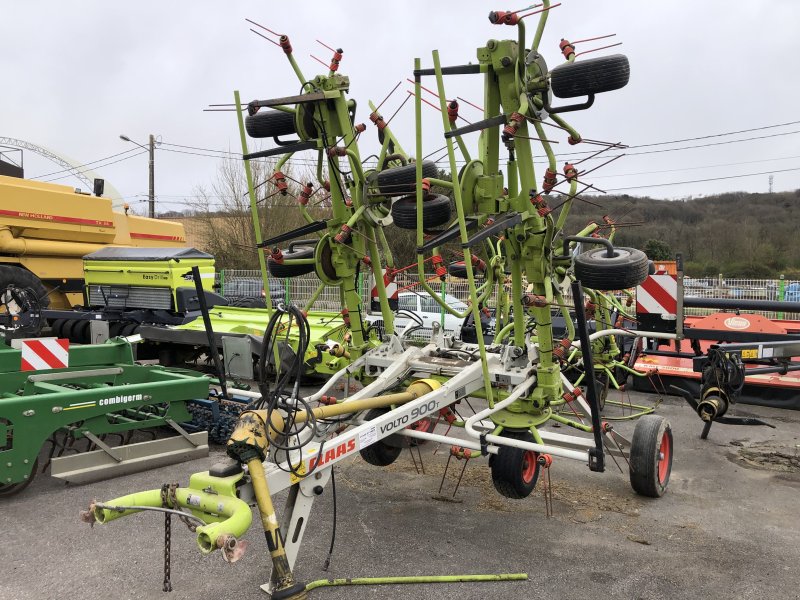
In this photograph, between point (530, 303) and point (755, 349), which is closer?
point (530, 303)

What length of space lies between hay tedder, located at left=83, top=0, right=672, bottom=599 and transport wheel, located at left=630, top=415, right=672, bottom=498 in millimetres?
13

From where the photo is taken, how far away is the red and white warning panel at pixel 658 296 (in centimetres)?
702

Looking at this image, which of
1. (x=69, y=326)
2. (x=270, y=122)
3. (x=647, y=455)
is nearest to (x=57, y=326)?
(x=69, y=326)

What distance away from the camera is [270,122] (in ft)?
17.6

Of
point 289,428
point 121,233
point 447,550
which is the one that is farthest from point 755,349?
point 121,233

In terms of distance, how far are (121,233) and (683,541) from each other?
12949 millimetres

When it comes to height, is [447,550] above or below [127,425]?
below

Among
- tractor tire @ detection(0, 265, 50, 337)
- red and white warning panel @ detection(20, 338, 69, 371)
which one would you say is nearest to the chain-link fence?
tractor tire @ detection(0, 265, 50, 337)

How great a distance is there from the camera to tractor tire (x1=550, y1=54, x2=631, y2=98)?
13.3 ft

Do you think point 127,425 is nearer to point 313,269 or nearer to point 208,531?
point 313,269

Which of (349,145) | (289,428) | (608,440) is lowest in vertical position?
(608,440)

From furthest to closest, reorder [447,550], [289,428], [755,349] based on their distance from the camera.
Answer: [755,349] → [447,550] → [289,428]

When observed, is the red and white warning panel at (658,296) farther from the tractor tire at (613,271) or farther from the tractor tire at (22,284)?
the tractor tire at (22,284)

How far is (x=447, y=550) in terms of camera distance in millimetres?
4203
